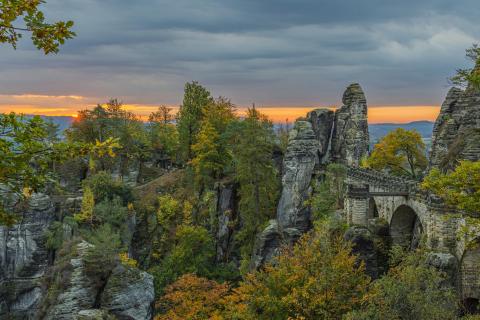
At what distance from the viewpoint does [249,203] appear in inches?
1886

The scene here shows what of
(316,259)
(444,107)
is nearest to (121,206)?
(316,259)

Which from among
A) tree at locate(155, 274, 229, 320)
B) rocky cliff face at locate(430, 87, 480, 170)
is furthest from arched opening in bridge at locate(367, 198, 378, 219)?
tree at locate(155, 274, 229, 320)

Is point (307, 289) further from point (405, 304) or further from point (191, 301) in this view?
point (191, 301)

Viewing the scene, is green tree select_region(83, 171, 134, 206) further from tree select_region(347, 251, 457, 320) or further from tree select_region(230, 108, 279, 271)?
tree select_region(347, 251, 457, 320)

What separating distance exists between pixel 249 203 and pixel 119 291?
22525mm

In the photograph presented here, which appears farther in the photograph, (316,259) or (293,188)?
(293,188)

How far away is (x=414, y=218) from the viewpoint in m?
38.5

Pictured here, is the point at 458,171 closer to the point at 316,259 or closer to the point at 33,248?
the point at 316,259

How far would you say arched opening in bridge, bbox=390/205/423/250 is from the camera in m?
37.6

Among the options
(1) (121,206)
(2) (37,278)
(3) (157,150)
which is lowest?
(2) (37,278)

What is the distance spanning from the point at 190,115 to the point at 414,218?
32.2m

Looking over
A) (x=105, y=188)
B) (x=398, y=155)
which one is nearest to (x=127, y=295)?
(x=105, y=188)

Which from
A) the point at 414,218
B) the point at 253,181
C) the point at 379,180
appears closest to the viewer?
the point at 414,218

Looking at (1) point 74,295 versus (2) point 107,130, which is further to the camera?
(2) point 107,130
